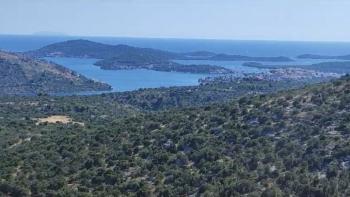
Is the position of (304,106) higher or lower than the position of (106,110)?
higher

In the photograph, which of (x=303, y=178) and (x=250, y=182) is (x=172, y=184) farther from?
(x=303, y=178)

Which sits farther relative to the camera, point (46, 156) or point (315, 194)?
point (46, 156)

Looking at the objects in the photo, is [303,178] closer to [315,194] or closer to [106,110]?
[315,194]

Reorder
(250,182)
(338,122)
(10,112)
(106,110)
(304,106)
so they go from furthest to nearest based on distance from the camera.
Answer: (106,110)
(10,112)
(304,106)
(338,122)
(250,182)

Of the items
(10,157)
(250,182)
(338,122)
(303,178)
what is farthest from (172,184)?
(10,157)

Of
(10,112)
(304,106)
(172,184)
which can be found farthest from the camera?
(10,112)

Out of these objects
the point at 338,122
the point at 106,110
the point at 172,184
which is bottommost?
the point at 106,110

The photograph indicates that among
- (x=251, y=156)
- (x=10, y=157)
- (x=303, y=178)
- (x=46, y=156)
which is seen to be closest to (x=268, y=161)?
(x=251, y=156)
